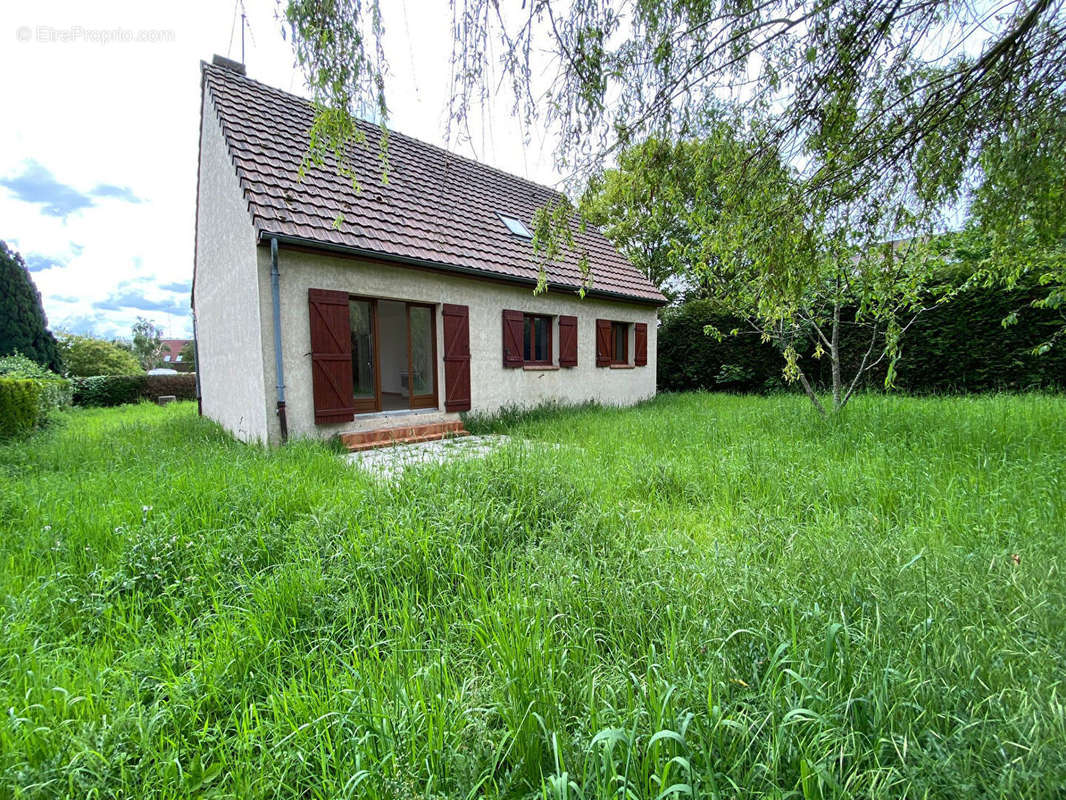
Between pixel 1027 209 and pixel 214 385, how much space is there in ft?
36.7

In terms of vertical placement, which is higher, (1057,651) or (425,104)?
(425,104)

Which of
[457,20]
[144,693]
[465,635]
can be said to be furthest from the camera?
[457,20]

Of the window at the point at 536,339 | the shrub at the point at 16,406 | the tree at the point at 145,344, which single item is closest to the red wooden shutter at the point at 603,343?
the window at the point at 536,339

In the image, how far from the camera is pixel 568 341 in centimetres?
1012

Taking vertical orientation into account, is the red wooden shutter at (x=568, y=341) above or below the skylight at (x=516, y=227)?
below

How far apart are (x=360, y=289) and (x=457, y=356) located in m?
1.92

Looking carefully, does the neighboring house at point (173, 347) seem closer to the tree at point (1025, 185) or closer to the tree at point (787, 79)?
the tree at point (787, 79)

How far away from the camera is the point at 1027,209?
3.19 m

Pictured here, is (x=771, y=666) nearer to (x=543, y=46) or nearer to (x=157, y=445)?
(x=543, y=46)

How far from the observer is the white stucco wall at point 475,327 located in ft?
20.2

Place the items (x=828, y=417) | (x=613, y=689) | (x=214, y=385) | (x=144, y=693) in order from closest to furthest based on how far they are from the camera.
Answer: (x=613, y=689), (x=144, y=693), (x=828, y=417), (x=214, y=385)

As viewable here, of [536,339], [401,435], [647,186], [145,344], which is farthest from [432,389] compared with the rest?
[145,344]

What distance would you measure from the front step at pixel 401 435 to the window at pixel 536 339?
2.47m

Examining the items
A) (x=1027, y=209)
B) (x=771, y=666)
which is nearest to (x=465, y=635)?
(x=771, y=666)
